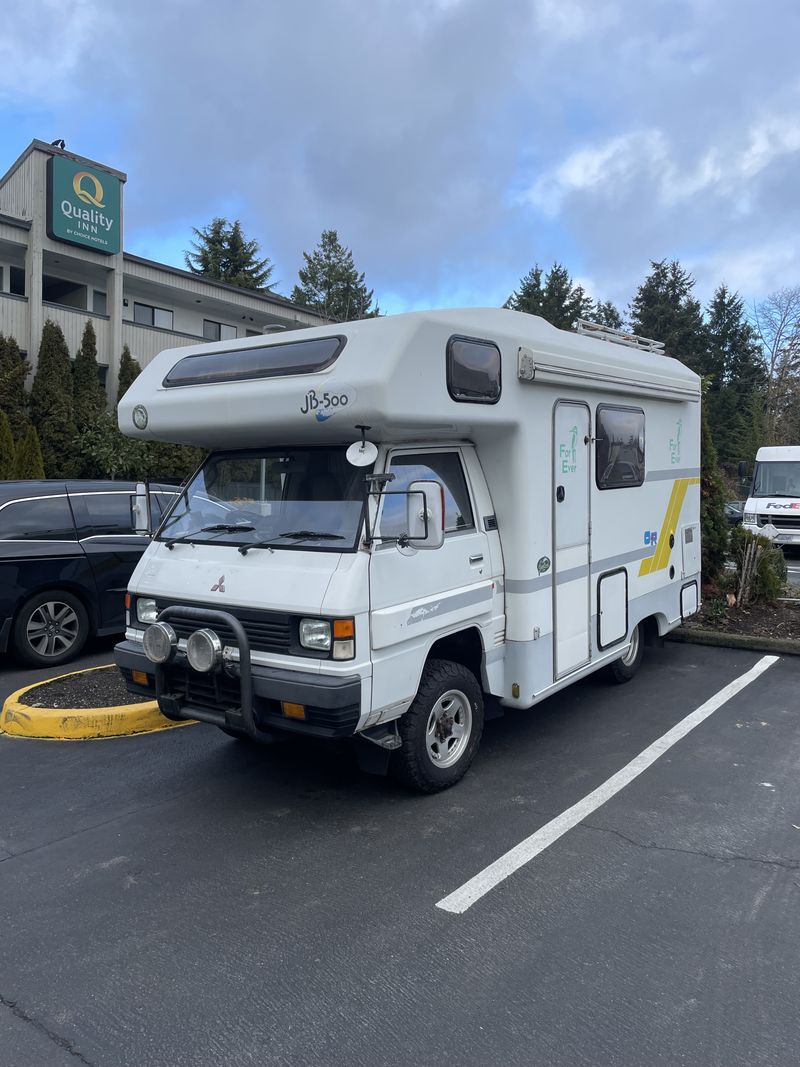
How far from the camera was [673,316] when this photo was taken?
5216cm

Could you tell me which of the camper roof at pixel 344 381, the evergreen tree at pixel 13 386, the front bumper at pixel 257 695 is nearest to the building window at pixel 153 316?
the evergreen tree at pixel 13 386

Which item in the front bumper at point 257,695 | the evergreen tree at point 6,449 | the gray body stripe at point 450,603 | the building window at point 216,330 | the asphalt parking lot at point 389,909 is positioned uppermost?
the building window at point 216,330

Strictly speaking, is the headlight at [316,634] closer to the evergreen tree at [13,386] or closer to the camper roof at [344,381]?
the camper roof at [344,381]

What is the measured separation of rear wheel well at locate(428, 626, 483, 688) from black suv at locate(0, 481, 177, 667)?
3743 millimetres

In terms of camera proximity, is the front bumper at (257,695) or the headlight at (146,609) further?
the headlight at (146,609)

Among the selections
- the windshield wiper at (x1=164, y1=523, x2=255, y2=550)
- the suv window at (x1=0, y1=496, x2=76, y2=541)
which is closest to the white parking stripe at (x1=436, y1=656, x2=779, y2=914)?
the windshield wiper at (x1=164, y1=523, x2=255, y2=550)

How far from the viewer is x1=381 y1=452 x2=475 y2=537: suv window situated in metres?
4.46

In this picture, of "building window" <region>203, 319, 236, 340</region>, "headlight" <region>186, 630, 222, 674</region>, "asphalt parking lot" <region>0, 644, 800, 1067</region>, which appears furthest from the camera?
"building window" <region>203, 319, 236, 340</region>

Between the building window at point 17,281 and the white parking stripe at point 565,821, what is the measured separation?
22110 millimetres

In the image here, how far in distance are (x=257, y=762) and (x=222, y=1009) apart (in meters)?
2.43

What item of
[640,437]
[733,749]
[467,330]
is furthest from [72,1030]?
[640,437]

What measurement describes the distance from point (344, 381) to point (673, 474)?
13.7 feet

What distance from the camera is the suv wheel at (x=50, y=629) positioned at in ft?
25.2

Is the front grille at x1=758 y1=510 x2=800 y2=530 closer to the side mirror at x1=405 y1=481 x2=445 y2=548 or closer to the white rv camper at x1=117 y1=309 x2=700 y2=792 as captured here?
the white rv camper at x1=117 y1=309 x2=700 y2=792
